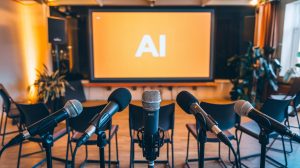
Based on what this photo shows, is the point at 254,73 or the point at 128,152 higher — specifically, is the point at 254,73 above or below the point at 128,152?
above

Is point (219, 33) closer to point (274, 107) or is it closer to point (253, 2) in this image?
point (253, 2)


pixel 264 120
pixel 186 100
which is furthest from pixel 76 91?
pixel 264 120

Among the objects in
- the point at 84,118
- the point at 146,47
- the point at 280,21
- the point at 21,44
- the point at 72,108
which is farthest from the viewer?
the point at 146,47

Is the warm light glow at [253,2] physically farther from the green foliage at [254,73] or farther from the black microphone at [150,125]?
the black microphone at [150,125]

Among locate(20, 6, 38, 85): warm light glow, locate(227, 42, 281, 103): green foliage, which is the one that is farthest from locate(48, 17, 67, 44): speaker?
locate(227, 42, 281, 103): green foliage

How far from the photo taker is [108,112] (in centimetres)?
97

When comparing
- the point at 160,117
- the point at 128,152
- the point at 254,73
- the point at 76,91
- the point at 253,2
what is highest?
the point at 253,2

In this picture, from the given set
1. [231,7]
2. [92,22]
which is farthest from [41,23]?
[231,7]

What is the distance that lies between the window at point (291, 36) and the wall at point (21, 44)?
224 inches

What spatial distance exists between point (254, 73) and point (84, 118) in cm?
390

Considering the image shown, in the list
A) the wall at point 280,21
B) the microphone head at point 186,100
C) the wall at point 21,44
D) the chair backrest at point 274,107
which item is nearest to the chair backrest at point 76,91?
the wall at point 21,44

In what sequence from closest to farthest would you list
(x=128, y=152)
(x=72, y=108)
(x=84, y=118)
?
(x=72, y=108) < (x=84, y=118) < (x=128, y=152)

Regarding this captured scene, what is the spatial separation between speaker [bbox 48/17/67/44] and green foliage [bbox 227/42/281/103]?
3.97 m

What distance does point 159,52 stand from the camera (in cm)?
569
